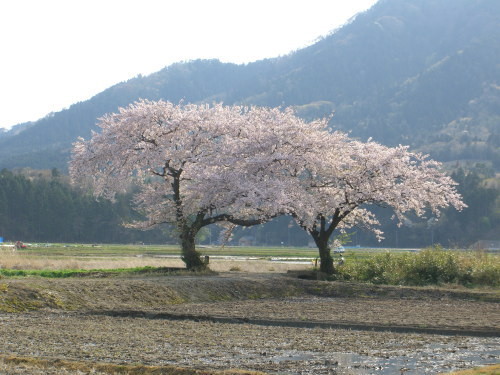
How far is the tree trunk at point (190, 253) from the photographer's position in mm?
36312

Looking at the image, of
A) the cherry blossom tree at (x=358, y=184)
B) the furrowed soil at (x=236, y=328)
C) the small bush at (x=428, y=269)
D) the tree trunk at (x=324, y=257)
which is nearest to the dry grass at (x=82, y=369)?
the furrowed soil at (x=236, y=328)

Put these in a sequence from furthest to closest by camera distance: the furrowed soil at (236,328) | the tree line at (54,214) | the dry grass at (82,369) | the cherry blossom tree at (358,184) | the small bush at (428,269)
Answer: the tree line at (54,214), the cherry blossom tree at (358,184), the small bush at (428,269), the furrowed soil at (236,328), the dry grass at (82,369)

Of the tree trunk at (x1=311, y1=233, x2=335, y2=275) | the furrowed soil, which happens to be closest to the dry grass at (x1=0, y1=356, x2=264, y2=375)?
the furrowed soil

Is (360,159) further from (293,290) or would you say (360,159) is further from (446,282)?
(293,290)

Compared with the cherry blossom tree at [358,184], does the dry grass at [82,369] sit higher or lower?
lower

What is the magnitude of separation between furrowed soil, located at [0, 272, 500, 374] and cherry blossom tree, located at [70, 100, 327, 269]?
6.78 meters

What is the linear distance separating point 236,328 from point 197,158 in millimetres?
20577

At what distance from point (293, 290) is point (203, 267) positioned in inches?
260

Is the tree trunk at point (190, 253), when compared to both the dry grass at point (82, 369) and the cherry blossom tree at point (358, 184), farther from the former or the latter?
the dry grass at point (82, 369)

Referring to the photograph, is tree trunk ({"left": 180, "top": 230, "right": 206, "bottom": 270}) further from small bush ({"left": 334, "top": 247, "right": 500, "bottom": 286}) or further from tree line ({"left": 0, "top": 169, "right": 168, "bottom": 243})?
tree line ({"left": 0, "top": 169, "right": 168, "bottom": 243})

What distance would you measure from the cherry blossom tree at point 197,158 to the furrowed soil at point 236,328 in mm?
6782

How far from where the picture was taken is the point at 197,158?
38.1 m

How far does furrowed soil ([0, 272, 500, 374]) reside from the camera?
498 inches

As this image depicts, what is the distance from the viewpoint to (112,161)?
39.2 metres
